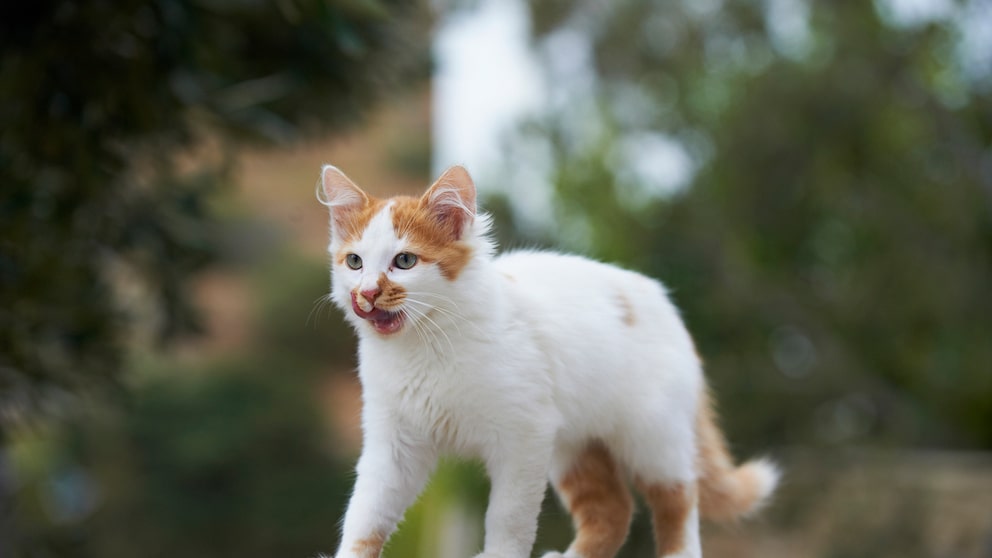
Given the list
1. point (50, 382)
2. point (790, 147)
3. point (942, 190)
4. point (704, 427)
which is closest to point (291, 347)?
point (790, 147)

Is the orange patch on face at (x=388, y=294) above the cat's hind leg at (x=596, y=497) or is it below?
below

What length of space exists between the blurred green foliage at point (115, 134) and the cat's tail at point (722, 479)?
2.14 m

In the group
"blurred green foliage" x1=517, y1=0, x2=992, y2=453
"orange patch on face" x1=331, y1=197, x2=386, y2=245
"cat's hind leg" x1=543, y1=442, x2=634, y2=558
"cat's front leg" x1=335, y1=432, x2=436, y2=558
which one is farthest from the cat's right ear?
"blurred green foliage" x1=517, y1=0, x2=992, y2=453

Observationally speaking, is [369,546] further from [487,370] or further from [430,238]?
[430,238]

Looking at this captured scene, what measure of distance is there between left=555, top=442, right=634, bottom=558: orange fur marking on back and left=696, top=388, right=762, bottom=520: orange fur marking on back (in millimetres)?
251

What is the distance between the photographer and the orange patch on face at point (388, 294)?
247 centimetres

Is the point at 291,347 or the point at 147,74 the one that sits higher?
the point at 291,347

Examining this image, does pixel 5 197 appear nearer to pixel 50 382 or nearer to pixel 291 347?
pixel 50 382

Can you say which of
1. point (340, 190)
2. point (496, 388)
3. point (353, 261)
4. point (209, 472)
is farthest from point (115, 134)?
point (209, 472)

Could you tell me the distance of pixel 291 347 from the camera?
2194cm

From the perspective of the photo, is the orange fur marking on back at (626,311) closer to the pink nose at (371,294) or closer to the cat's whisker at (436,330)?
the cat's whisker at (436,330)

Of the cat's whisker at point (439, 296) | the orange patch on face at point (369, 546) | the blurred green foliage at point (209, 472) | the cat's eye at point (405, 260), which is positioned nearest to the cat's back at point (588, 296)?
the cat's whisker at point (439, 296)

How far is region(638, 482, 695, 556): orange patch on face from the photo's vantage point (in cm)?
291

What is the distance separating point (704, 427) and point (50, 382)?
11.2ft
